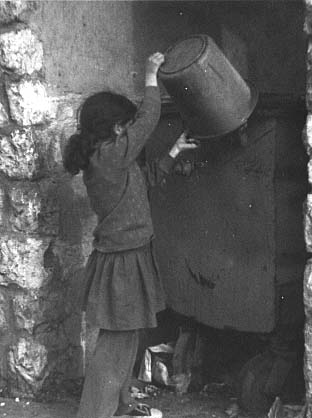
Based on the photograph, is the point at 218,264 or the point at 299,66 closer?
the point at 218,264

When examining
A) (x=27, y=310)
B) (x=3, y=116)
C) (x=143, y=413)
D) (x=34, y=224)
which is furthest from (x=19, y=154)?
(x=143, y=413)

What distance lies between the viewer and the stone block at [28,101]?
3564 mm

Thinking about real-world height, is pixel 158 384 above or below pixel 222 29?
below

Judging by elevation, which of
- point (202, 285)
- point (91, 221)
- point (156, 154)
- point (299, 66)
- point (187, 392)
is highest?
point (299, 66)

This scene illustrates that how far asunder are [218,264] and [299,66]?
132cm

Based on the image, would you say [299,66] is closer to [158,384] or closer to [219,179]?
[219,179]

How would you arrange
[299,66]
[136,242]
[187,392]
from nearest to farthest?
[136,242] → [187,392] → [299,66]

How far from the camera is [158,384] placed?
395 centimetres

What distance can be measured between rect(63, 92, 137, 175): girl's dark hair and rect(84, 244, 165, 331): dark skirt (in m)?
0.41

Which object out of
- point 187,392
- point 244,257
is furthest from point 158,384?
point 244,257

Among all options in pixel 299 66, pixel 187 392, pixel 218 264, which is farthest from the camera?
pixel 299 66

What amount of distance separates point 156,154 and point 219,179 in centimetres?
40

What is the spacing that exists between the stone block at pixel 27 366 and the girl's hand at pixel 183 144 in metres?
1.09

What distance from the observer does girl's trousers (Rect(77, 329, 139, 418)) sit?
11.3 ft
